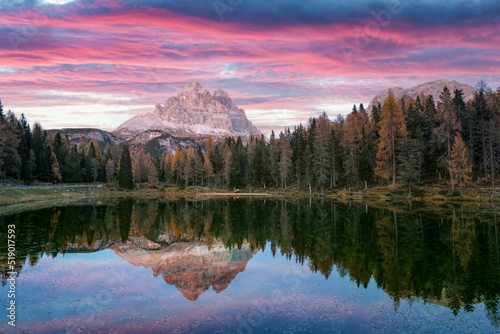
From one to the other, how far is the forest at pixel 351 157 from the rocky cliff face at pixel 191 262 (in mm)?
50663

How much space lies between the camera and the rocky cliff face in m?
19.9

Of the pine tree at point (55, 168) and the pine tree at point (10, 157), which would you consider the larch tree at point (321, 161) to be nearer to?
the pine tree at point (10, 157)

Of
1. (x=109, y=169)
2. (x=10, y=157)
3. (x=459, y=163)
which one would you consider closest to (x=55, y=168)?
(x=109, y=169)

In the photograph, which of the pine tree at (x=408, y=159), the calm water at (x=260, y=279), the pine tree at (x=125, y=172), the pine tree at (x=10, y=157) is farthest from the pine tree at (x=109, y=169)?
the pine tree at (x=408, y=159)

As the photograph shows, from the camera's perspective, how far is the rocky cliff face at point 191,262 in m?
19.9

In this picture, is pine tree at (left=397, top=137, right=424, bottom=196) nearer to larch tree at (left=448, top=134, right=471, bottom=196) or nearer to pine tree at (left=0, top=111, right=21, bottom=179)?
larch tree at (left=448, top=134, right=471, bottom=196)

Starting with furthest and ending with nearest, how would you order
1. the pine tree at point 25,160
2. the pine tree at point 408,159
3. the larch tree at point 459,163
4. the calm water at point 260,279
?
1. the pine tree at point 25,160
2. the pine tree at point 408,159
3. the larch tree at point 459,163
4. the calm water at point 260,279

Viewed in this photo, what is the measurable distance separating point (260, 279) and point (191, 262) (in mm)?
5736

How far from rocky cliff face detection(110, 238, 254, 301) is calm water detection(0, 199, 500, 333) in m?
0.12

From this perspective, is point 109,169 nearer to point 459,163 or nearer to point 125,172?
point 125,172

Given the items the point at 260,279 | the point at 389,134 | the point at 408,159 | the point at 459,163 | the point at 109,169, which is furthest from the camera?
the point at 109,169

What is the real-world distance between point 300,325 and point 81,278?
13379 mm

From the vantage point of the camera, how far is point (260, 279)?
21359 millimetres

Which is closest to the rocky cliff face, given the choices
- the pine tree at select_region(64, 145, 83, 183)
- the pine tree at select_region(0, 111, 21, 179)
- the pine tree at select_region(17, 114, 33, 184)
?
the pine tree at select_region(0, 111, 21, 179)
